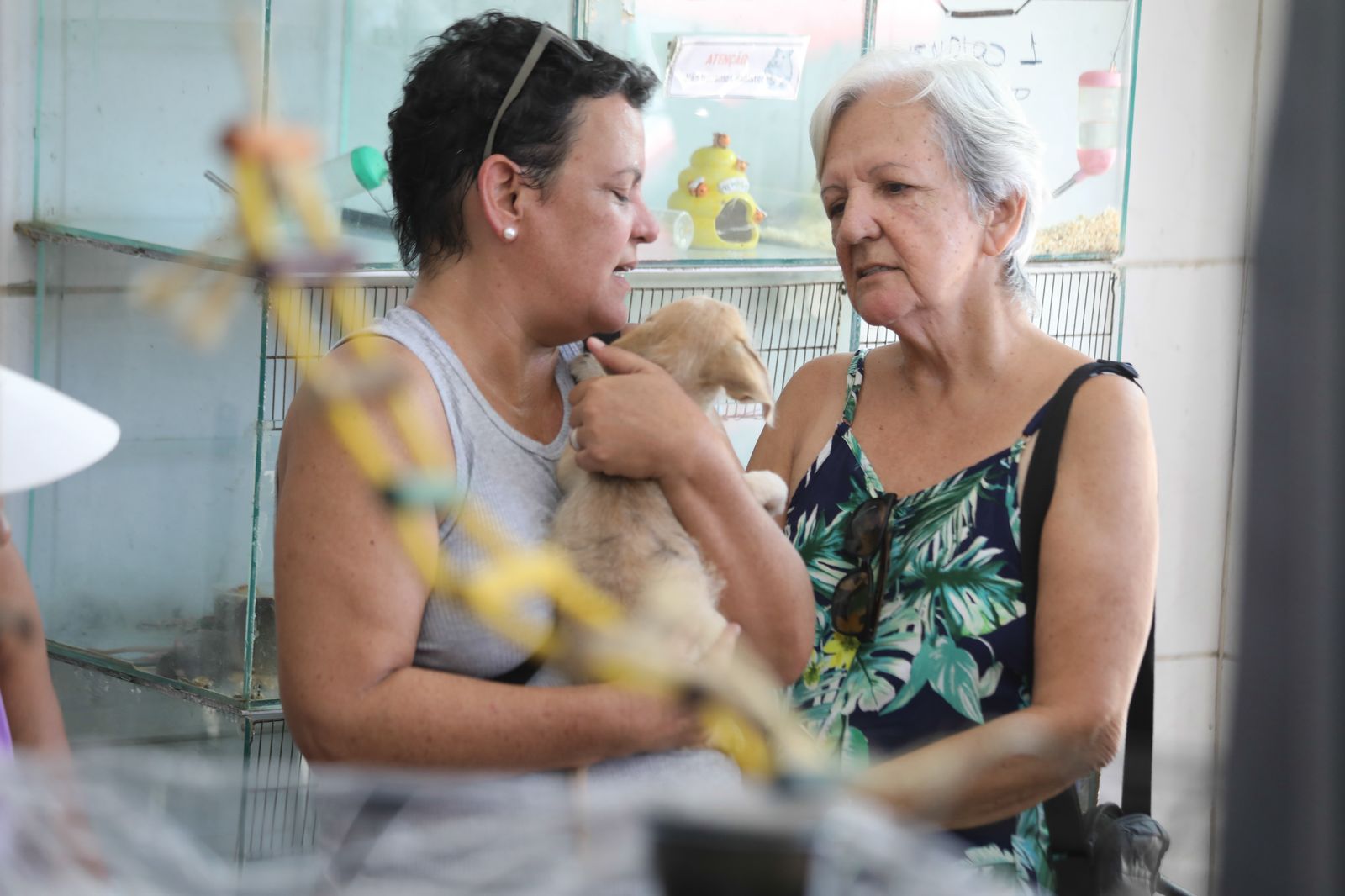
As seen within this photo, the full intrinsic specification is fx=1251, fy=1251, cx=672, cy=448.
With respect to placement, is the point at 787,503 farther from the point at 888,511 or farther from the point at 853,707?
the point at 853,707

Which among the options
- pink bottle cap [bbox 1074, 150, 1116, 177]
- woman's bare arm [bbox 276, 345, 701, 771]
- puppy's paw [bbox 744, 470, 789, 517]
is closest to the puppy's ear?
puppy's paw [bbox 744, 470, 789, 517]

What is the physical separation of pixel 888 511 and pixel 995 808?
1.31 ft

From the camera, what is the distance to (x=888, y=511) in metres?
1.62

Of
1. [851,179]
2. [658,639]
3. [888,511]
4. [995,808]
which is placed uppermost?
[851,179]

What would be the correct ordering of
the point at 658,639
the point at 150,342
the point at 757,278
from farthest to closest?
1. the point at 757,278
2. the point at 150,342
3. the point at 658,639

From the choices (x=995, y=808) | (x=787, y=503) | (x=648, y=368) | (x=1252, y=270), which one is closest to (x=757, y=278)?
(x=787, y=503)

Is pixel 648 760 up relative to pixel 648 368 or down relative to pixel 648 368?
down

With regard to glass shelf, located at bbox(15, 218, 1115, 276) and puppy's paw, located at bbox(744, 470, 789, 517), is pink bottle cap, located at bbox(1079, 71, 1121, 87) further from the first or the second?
puppy's paw, located at bbox(744, 470, 789, 517)

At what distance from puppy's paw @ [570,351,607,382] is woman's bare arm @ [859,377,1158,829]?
1.94 ft

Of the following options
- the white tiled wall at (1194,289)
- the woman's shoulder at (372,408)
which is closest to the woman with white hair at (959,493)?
the woman's shoulder at (372,408)

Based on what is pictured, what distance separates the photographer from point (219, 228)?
7.64 ft

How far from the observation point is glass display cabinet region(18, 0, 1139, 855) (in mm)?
2514

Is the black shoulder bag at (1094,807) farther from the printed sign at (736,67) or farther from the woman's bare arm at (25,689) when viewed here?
the printed sign at (736,67)

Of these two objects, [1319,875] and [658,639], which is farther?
[658,639]
